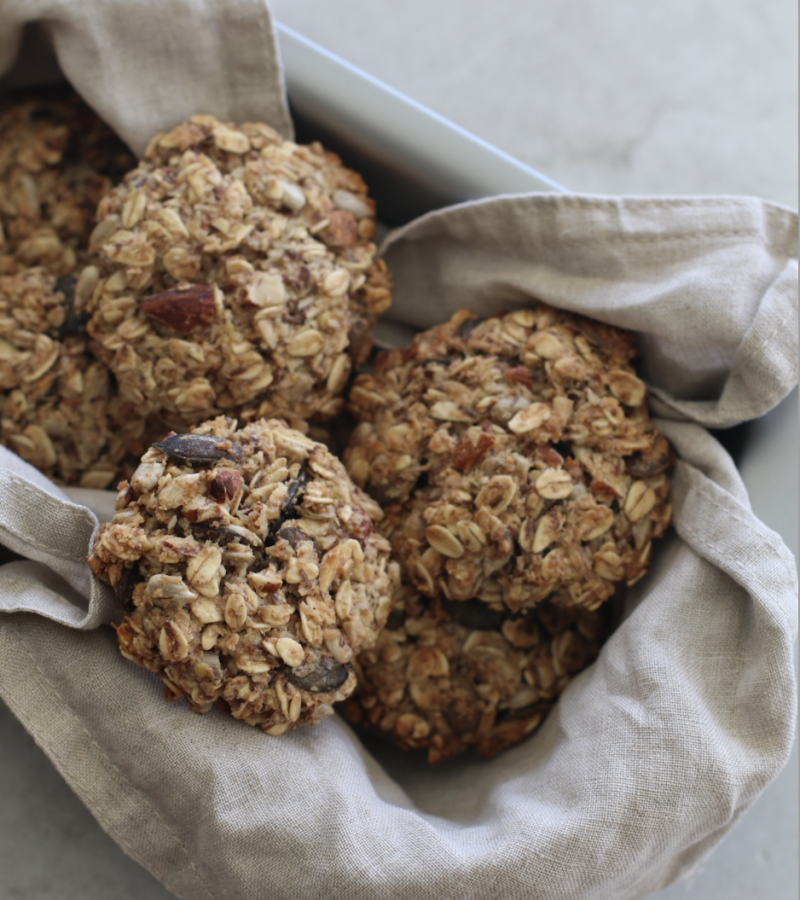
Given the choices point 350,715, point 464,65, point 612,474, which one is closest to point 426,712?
point 350,715

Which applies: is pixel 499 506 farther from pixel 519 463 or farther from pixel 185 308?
pixel 185 308

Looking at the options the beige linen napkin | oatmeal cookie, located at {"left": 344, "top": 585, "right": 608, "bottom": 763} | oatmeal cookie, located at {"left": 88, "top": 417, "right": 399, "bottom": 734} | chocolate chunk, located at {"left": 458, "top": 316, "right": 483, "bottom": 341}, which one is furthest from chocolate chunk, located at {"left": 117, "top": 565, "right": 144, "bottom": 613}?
the beige linen napkin

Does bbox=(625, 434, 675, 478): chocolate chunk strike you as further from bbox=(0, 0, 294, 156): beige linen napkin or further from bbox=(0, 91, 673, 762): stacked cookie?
bbox=(0, 0, 294, 156): beige linen napkin

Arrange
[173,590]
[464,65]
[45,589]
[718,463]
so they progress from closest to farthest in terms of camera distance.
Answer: [173,590] < [45,589] < [718,463] < [464,65]

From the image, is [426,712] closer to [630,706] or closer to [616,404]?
[630,706]

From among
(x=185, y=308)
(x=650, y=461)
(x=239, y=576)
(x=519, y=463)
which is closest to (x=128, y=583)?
(x=239, y=576)
